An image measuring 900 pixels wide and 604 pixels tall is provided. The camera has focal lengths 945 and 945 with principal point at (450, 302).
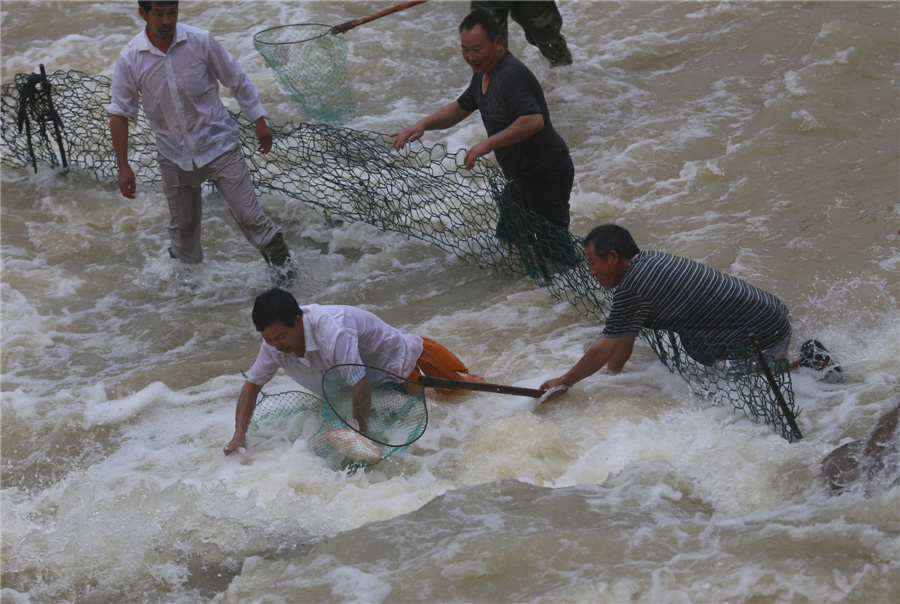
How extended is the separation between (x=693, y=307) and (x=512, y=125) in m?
1.47

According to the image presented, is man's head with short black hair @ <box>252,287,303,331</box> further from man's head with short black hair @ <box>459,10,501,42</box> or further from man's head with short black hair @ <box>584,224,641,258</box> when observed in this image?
man's head with short black hair @ <box>459,10,501,42</box>

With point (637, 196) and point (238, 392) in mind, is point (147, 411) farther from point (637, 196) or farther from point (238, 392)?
point (637, 196)

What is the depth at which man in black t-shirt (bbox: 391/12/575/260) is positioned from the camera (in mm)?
5191

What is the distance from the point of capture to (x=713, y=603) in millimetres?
3232

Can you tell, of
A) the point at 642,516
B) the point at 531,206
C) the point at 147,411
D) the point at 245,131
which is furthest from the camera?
the point at 245,131

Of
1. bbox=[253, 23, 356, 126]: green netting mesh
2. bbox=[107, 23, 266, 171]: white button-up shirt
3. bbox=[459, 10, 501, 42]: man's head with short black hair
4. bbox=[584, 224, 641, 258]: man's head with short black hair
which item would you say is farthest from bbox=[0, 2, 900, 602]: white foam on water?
bbox=[459, 10, 501, 42]: man's head with short black hair

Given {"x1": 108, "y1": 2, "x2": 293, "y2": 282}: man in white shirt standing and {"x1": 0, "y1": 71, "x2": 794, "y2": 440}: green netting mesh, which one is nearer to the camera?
{"x1": 0, "y1": 71, "x2": 794, "y2": 440}: green netting mesh

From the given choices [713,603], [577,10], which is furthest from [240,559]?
[577,10]

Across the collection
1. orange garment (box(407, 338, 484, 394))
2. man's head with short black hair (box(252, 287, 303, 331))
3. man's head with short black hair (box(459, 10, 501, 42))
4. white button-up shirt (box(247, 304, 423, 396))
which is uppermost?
man's head with short black hair (box(459, 10, 501, 42))

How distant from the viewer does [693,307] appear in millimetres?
4527

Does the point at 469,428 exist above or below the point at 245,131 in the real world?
below

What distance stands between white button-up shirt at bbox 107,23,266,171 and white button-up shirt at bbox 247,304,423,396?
1898 mm

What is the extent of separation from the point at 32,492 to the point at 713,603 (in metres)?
3.24

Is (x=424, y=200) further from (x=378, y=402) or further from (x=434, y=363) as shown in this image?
(x=378, y=402)
